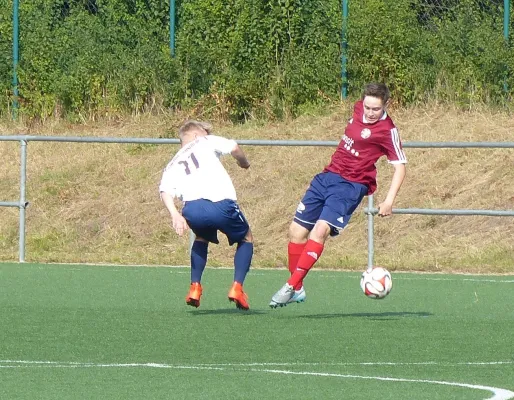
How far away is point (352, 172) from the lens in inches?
406

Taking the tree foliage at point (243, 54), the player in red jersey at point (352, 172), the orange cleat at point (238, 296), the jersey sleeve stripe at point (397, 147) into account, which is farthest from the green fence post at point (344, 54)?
the orange cleat at point (238, 296)

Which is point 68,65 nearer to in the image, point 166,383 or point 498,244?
point 498,244

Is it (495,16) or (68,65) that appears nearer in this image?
(495,16)

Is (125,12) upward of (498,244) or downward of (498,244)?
upward

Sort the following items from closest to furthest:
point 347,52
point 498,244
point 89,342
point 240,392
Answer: point 240,392
point 89,342
point 498,244
point 347,52

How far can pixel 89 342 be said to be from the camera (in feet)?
28.5

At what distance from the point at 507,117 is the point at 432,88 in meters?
1.57

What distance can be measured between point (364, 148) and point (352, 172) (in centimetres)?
20

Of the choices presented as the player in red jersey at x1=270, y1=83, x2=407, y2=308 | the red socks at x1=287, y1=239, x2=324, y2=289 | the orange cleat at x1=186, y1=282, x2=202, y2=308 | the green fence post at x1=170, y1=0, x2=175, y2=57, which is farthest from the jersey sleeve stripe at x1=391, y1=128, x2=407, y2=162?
the green fence post at x1=170, y1=0, x2=175, y2=57

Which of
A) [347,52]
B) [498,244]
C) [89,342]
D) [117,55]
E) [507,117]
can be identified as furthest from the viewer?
[117,55]

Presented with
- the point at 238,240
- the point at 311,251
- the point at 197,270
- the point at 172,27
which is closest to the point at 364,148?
the point at 311,251

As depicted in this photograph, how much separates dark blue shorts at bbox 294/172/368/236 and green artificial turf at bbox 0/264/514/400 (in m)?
0.73

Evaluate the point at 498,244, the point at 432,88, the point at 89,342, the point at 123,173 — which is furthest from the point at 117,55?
the point at 89,342

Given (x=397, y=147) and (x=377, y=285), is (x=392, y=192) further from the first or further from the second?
(x=377, y=285)
